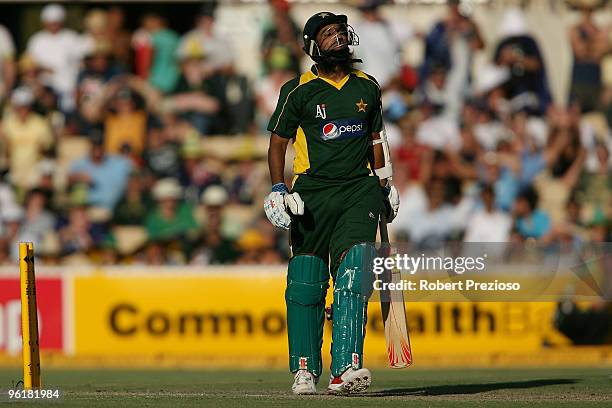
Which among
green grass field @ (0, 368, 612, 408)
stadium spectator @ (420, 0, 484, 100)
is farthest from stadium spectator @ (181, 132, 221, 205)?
green grass field @ (0, 368, 612, 408)

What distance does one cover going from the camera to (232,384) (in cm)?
970

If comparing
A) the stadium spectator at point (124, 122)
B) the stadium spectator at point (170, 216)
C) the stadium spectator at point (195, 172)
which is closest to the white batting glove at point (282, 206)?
the stadium spectator at point (170, 216)

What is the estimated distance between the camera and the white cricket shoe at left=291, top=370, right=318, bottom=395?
26.9 ft

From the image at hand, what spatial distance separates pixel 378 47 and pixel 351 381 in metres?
9.08

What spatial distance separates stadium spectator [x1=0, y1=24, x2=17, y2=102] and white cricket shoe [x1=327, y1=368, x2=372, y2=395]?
9.79 m

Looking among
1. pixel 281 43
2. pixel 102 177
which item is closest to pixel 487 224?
pixel 281 43

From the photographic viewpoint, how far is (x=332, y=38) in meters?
8.07

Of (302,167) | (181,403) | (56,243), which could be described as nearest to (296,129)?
(302,167)

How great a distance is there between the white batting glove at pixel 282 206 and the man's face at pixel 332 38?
0.84 m

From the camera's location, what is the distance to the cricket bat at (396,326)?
8.30 metres

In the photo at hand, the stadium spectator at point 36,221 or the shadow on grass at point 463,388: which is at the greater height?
the stadium spectator at point 36,221

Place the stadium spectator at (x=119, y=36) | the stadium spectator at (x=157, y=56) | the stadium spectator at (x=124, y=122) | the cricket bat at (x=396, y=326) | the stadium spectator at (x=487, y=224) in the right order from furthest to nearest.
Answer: the stadium spectator at (x=119, y=36), the stadium spectator at (x=157, y=56), the stadium spectator at (x=124, y=122), the stadium spectator at (x=487, y=224), the cricket bat at (x=396, y=326)

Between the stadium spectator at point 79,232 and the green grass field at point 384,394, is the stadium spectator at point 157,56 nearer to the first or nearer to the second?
the stadium spectator at point 79,232

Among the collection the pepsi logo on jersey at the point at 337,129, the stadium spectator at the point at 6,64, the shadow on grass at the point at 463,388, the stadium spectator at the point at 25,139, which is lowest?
the shadow on grass at the point at 463,388
